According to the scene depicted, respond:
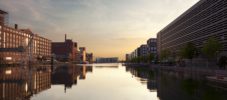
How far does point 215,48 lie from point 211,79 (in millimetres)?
38542

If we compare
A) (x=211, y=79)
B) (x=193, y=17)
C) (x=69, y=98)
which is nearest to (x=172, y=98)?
(x=69, y=98)

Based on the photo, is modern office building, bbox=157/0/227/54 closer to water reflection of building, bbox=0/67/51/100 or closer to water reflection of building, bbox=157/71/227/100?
water reflection of building, bbox=157/71/227/100

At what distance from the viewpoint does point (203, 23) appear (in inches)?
4604

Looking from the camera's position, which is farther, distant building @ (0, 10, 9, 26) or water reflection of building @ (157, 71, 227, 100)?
distant building @ (0, 10, 9, 26)

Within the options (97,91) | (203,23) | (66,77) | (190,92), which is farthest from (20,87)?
(203,23)

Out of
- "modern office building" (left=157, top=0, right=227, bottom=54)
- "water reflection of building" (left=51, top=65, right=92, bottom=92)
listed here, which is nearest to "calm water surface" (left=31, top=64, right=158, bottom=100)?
"water reflection of building" (left=51, top=65, right=92, bottom=92)

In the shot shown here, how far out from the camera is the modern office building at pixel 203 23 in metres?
96.9

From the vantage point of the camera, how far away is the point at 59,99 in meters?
29.2

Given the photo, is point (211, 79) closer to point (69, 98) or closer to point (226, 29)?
point (69, 98)

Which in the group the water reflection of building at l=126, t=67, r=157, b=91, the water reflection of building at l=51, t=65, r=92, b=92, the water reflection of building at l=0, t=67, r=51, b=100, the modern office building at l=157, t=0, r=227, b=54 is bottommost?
the water reflection of building at l=126, t=67, r=157, b=91

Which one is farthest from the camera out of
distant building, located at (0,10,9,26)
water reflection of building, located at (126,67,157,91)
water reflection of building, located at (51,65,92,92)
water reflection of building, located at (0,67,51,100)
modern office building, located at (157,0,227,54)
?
distant building, located at (0,10,9,26)

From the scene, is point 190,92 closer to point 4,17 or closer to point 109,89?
point 109,89

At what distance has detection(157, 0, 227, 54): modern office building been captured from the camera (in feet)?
318

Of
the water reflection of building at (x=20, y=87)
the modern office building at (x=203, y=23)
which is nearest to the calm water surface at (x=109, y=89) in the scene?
the water reflection of building at (x=20, y=87)
